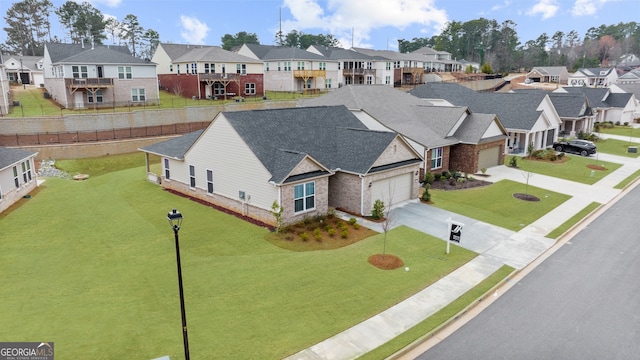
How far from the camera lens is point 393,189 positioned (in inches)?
987

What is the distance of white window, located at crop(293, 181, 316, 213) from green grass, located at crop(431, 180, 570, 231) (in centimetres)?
826

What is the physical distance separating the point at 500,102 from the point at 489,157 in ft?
44.6

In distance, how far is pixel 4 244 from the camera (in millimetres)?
19000

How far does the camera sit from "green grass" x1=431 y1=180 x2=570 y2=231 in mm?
23328

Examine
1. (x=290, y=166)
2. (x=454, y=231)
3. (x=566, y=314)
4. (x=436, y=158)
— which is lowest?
(x=566, y=314)

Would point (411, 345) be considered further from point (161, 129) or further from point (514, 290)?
point (161, 129)

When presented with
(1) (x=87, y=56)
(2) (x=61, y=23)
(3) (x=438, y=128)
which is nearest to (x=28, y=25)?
(2) (x=61, y=23)

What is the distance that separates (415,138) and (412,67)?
62.7 m

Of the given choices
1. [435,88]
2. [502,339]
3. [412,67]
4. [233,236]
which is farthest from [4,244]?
[412,67]

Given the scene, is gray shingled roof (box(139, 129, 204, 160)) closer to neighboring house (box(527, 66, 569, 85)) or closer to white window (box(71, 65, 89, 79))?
white window (box(71, 65, 89, 79))

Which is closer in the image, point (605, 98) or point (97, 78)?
point (97, 78)

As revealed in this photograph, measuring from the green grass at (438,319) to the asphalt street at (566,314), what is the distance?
1.80 ft

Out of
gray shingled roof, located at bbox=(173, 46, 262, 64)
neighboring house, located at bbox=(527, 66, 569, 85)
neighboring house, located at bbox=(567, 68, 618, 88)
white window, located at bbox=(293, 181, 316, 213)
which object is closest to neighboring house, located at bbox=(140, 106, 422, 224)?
white window, located at bbox=(293, 181, 316, 213)

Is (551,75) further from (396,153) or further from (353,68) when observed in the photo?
(396,153)
